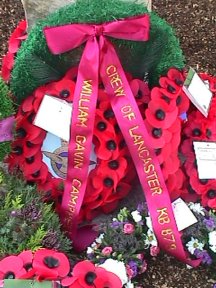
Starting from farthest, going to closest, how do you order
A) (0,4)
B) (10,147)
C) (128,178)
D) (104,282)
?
1. (0,4)
2. (128,178)
3. (10,147)
4. (104,282)

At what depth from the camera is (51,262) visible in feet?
6.35

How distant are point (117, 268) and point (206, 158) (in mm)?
480

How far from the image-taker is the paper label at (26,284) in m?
1.87

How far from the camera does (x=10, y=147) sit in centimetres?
222

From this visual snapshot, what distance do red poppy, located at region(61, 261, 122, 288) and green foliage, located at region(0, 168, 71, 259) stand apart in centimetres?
14

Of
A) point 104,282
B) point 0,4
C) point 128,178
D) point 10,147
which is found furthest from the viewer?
point 0,4

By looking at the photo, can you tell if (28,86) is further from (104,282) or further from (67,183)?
(104,282)

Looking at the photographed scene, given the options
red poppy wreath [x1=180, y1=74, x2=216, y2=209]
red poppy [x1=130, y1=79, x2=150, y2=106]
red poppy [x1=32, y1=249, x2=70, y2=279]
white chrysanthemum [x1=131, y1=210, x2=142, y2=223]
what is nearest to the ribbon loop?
red poppy [x1=130, y1=79, x2=150, y2=106]

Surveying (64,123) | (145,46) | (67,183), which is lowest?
(67,183)

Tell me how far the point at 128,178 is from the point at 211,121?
12.9 inches

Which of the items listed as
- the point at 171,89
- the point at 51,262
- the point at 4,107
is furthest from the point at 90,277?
the point at 171,89

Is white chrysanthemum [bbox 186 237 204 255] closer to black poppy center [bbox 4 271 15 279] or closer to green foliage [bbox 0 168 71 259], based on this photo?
green foliage [bbox 0 168 71 259]

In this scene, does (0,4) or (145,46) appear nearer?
(145,46)

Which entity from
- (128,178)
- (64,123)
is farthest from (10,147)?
(128,178)
